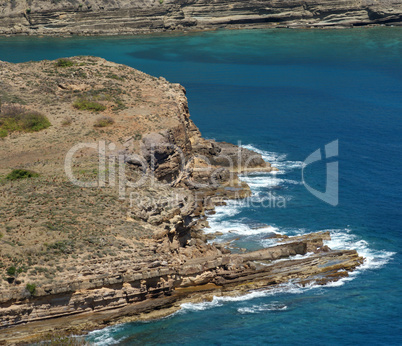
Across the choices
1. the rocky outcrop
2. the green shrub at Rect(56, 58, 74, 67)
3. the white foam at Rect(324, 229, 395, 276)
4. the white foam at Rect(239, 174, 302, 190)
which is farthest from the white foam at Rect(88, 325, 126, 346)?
the green shrub at Rect(56, 58, 74, 67)

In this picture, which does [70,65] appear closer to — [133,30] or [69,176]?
[69,176]

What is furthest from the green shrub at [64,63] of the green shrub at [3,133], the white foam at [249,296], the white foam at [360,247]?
the white foam at [249,296]

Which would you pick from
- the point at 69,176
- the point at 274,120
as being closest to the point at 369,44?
the point at 274,120

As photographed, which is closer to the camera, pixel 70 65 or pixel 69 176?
pixel 69 176

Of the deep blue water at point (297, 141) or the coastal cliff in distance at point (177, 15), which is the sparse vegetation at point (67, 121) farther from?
the coastal cliff in distance at point (177, 15)

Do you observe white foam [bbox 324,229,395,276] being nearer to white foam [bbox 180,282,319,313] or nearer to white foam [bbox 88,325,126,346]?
white foam [bbox 180,282,319,313]

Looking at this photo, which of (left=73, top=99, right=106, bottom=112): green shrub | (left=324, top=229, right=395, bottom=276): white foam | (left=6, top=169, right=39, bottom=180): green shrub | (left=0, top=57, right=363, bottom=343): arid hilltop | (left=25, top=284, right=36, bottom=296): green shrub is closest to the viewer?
(left=25, top=284, right=36, bottom=296): green shrub
